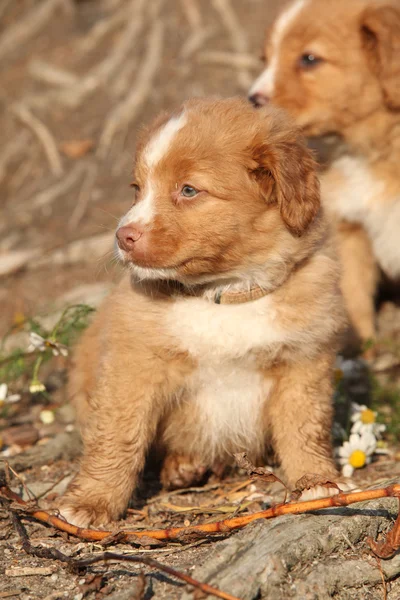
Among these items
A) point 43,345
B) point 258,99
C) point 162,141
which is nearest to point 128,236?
point 162,141

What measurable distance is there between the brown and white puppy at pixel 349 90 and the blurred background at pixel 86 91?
2.54m

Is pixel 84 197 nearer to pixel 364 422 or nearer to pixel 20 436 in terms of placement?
pixel 20 436

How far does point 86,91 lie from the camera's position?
9.23 m

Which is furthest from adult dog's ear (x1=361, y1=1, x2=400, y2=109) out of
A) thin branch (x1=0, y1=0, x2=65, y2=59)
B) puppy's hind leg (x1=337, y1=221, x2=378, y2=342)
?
thin branch (x1=0, y1=0, x2=65, y2=59)

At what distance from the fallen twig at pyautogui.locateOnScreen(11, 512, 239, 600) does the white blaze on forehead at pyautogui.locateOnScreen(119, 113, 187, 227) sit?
1.33 metres

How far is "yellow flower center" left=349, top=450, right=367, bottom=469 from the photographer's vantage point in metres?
4.11

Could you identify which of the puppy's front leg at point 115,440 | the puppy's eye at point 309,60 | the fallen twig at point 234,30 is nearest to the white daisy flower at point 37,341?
the puppy's front leg at point 115,440

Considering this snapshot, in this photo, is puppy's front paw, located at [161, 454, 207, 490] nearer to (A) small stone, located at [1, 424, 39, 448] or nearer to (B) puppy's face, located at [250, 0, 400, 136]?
(A) small stone, located at [1, 424, 39, 448]

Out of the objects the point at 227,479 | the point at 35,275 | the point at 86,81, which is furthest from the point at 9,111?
the point at 227,479

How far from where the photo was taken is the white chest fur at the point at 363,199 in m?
5.74

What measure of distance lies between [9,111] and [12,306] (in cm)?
328

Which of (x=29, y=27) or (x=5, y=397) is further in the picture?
(x=29, y=27)

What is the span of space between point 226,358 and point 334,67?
2962 millimetres

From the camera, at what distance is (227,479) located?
414 centimetres
